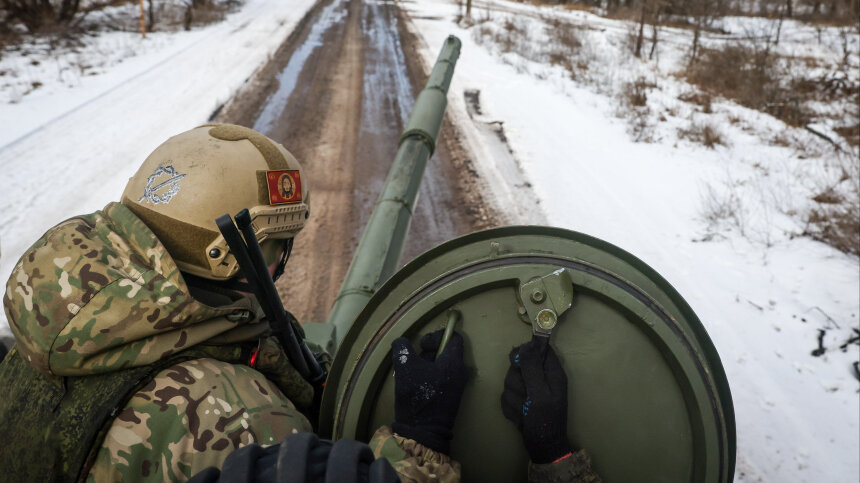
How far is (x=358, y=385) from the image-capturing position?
1680 mm

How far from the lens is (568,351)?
61.1 inches

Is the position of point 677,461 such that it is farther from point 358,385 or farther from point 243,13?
point 243,13

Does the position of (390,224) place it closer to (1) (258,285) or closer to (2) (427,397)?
(1) (258,285)

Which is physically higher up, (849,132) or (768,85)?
(768,85)

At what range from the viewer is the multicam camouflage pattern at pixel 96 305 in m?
1.28

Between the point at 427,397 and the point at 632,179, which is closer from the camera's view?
the point at 427,397

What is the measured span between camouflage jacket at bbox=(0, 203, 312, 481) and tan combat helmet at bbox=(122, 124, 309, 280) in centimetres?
13

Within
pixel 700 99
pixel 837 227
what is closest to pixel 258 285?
pixel 837 227

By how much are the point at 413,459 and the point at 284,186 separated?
37.6 inches

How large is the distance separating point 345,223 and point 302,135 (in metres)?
2.48

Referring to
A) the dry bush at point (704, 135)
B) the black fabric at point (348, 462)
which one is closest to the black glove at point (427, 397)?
the black fabric at point (348, 462)

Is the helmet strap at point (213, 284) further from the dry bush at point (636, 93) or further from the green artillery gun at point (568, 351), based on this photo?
the dry bush at point (636, 93)

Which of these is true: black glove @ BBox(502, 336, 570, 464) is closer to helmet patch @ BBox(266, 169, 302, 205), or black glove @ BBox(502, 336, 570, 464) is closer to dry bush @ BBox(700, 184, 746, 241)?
helmet patch @ BBox(266, 169, 302, 205)

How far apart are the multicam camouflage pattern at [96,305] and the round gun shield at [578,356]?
0.57 metres
